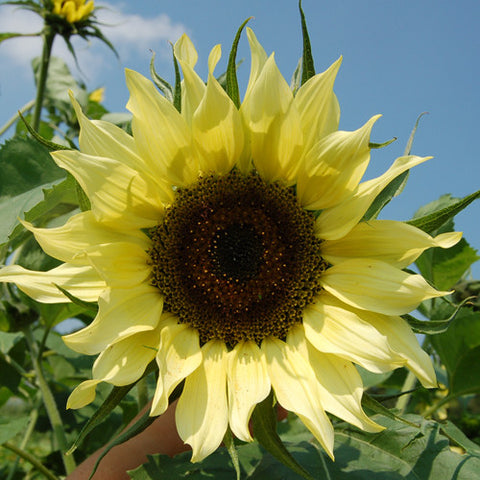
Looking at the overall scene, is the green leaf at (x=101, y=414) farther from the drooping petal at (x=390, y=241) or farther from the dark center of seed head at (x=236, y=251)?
the drooping petal at (x=390, y=241)

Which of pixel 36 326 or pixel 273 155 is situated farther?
pixel 36 326

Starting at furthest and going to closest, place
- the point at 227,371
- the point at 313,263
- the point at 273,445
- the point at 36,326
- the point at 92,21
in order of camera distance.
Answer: the point at 92,21 < the point at 36,326 < the point at 313,263 < the point at 227,371 < the point at 273,445

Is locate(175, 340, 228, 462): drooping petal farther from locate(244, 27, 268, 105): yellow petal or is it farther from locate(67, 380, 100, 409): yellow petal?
locate(244, 27, 268, 105): yellow petal

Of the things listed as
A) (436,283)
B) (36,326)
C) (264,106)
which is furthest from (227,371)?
(36,326)

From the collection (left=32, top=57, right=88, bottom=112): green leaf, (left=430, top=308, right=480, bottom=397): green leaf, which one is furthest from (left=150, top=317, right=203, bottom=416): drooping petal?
(left=32, top=57, right=88, bottom=112): green leaf

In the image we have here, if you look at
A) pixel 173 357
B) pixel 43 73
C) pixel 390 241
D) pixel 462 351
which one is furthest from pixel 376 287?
pixel 43 73

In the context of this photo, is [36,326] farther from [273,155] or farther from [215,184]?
[273,155]

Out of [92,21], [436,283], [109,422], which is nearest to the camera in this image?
[436,283]
